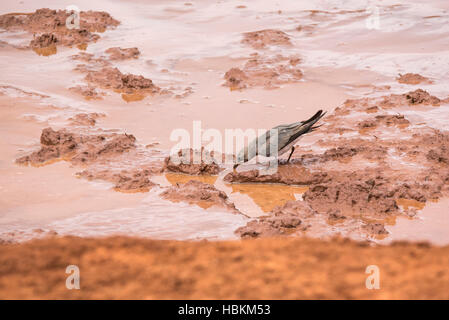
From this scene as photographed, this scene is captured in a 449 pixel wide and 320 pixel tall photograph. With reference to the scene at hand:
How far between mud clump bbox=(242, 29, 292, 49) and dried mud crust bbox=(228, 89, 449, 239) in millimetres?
Answer: 2604

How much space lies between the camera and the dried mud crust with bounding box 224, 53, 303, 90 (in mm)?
7301

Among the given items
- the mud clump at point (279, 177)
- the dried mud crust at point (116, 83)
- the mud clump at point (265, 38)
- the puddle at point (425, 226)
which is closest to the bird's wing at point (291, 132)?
the mud clump at point (279, 177)

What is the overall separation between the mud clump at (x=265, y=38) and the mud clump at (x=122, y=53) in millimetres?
1768

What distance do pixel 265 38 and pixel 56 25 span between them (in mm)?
3684

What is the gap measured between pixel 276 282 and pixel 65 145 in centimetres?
293

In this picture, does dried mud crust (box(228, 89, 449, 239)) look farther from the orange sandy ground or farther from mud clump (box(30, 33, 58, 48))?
mud clump (box(30, 33, 58, 48))

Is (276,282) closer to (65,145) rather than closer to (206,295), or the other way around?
(206,295)

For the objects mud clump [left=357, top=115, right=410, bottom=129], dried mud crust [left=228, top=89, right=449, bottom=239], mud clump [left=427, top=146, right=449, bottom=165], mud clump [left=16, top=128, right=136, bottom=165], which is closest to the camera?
dried mud crust [left=228, top=89, right=449, bottom=239]

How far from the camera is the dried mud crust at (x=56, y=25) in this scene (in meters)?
8.99

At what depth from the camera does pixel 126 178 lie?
4.89 metres

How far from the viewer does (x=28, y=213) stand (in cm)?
430

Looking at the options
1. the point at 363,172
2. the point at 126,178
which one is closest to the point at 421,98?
the point at 363,172

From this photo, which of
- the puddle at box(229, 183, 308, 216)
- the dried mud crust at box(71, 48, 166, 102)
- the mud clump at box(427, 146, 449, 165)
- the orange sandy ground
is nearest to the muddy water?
the puddle at box(229, 183, 308, 216)
